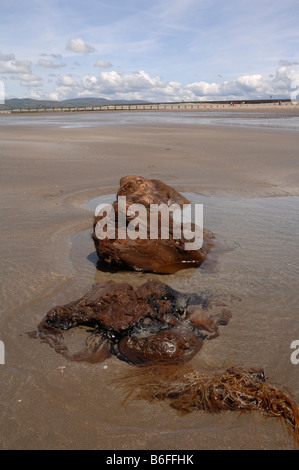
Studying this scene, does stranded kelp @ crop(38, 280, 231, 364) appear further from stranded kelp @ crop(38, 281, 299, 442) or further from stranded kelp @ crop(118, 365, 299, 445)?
stranded kelp @ crop(118, 365, 299, 445)

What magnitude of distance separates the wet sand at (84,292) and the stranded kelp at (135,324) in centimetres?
13

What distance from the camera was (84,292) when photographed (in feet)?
13.1

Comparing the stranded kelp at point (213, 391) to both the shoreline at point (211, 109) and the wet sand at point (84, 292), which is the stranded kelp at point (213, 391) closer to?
the wet sand at point (84, 292)

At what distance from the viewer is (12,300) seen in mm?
3795

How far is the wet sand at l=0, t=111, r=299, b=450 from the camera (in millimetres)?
2332

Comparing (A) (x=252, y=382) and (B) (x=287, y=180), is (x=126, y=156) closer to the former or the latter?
(B) (x=287, y=180)

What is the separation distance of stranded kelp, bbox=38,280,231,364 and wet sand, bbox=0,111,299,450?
131mm

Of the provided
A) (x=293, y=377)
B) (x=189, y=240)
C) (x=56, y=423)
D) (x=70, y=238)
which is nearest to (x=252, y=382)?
(x=293, y=377)

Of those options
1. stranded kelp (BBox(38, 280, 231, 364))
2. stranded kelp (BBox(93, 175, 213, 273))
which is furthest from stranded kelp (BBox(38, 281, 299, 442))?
stranded kelp (BBox(93, 175, 213, 273))

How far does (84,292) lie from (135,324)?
0.97m

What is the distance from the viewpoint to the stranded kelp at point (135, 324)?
9.91 feet

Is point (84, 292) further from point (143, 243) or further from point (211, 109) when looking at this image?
point (211, 109)

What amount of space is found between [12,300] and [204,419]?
7.50ft

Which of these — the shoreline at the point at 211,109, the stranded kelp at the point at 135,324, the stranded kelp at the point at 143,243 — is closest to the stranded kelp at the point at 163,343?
the stranded kelp at the point at 135,324
